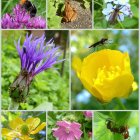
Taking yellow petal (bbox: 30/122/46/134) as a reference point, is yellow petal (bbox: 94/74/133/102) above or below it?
above

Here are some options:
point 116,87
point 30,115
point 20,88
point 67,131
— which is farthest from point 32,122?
point 116,87

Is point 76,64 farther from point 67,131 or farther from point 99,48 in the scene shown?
point 67,131

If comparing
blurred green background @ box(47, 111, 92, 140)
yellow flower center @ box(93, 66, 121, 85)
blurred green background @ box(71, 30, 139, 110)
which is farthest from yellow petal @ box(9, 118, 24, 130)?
yellow flower center @ box(93, 66, 121, 85)

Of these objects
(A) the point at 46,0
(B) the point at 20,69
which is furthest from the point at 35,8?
(B) the point at 20,69

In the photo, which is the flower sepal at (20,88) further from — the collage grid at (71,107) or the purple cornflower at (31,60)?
the collage grid at (71,107)

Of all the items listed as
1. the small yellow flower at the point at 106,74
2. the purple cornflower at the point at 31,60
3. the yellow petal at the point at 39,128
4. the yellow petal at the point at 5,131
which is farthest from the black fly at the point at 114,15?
the yellow petal at the point at 5,131

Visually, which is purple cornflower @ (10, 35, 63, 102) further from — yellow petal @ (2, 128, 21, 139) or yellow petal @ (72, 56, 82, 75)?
yellow petal @ (2, 128, 21, 139)
